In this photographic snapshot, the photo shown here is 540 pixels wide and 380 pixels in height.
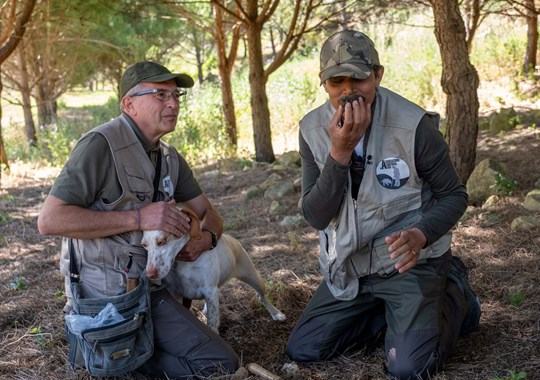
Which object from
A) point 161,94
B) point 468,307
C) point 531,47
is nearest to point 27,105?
point 531,47

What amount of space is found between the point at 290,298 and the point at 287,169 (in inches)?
187

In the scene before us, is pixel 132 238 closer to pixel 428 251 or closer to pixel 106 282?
pixel 106 282

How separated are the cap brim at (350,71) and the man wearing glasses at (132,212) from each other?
0.82 metres

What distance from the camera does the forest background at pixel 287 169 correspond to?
10.5 feet

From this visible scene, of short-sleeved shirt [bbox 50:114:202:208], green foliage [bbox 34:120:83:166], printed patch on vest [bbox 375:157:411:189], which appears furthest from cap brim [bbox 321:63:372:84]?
green foliage [bbox 34:120:83:166]

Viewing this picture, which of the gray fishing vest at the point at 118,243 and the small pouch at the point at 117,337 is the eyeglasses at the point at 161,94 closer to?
the gray fishing vest at the point at 118,243

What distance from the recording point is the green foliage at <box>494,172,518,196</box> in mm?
5301

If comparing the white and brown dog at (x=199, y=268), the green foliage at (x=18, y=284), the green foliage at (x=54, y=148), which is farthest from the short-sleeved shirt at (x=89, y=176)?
the green foliage at (x=54, y=148)

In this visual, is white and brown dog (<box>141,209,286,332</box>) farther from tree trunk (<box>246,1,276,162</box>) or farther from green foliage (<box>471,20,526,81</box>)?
green foliage (<box>471,20,526,81</box>)

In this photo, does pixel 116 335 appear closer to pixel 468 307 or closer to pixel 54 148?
pixel 468 307

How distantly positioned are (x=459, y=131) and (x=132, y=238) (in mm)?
3519

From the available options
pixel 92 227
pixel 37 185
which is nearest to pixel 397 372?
pixel 92 227

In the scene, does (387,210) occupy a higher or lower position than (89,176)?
lower

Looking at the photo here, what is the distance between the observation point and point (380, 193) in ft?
9.18
